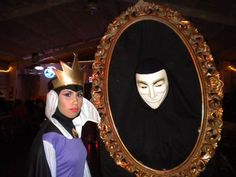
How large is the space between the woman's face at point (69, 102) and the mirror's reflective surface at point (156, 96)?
0.53ft

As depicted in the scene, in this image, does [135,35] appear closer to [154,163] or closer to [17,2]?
[154,163]

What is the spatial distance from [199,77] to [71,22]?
4897 millimetres

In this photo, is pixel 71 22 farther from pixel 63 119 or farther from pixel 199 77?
pixel 199 77

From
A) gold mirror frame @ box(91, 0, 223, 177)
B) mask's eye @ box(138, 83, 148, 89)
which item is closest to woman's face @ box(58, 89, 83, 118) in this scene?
gold mirror frame @ box(91, 0, 223, 177)

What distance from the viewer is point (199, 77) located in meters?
1.00

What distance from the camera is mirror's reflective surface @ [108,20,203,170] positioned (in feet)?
3.38

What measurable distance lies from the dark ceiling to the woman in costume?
4.40ft

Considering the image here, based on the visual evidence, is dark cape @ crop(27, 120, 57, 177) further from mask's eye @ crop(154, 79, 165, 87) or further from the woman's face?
mask's eye @ crop(154, 79, 165, 87)

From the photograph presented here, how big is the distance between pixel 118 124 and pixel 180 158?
0.29 m

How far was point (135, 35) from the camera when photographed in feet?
3.54

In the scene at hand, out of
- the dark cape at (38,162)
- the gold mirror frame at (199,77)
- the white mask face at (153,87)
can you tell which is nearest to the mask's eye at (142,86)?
the white mask face at (153,87)

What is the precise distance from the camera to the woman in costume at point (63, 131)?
1.09 metres

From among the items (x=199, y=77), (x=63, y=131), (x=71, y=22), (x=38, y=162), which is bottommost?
(x=38, y=162)

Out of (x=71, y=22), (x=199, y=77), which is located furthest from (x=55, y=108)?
(x=71, y=22)
